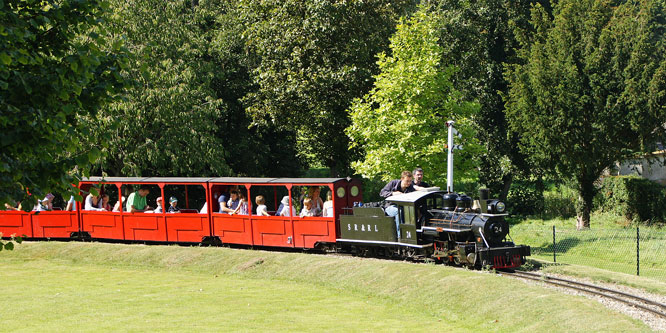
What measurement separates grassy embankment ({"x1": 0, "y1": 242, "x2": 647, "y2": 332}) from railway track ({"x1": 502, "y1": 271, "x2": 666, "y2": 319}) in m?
1.06

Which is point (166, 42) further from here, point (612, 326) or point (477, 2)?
point (612, 326)

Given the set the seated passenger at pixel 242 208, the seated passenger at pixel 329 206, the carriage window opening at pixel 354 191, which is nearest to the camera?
the seated passenger at pixel 329 206

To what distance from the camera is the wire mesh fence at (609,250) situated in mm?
21922

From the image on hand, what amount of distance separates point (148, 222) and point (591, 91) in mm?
19497

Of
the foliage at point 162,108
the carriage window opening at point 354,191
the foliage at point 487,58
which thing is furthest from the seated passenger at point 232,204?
the foliage at point 487,58

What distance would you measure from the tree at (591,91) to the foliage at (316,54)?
8.09 m

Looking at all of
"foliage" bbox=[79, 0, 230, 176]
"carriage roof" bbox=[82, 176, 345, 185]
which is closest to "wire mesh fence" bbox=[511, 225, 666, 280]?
"carriage roof" bbox=[82, 176, 345, 185]

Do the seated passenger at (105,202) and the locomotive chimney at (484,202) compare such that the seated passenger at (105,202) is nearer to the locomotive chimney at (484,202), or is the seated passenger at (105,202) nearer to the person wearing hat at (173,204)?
the person wearing hat at (173,204)

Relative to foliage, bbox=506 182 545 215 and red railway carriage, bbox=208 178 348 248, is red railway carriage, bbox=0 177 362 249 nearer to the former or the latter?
red railway carriage, bbox=208 178 348 248

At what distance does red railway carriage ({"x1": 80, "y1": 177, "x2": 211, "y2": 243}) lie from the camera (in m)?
25.0

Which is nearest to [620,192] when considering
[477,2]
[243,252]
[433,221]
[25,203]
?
[477,2]

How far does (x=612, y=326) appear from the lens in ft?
40.0

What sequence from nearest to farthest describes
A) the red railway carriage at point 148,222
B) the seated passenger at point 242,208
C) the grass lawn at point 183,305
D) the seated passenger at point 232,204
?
the grass lawn at point 183,305 < the seated passenger at point 242,208 < the seated passenger at point 232,204 < the red railway carriage at point 148,222

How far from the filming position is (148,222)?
25859mm
